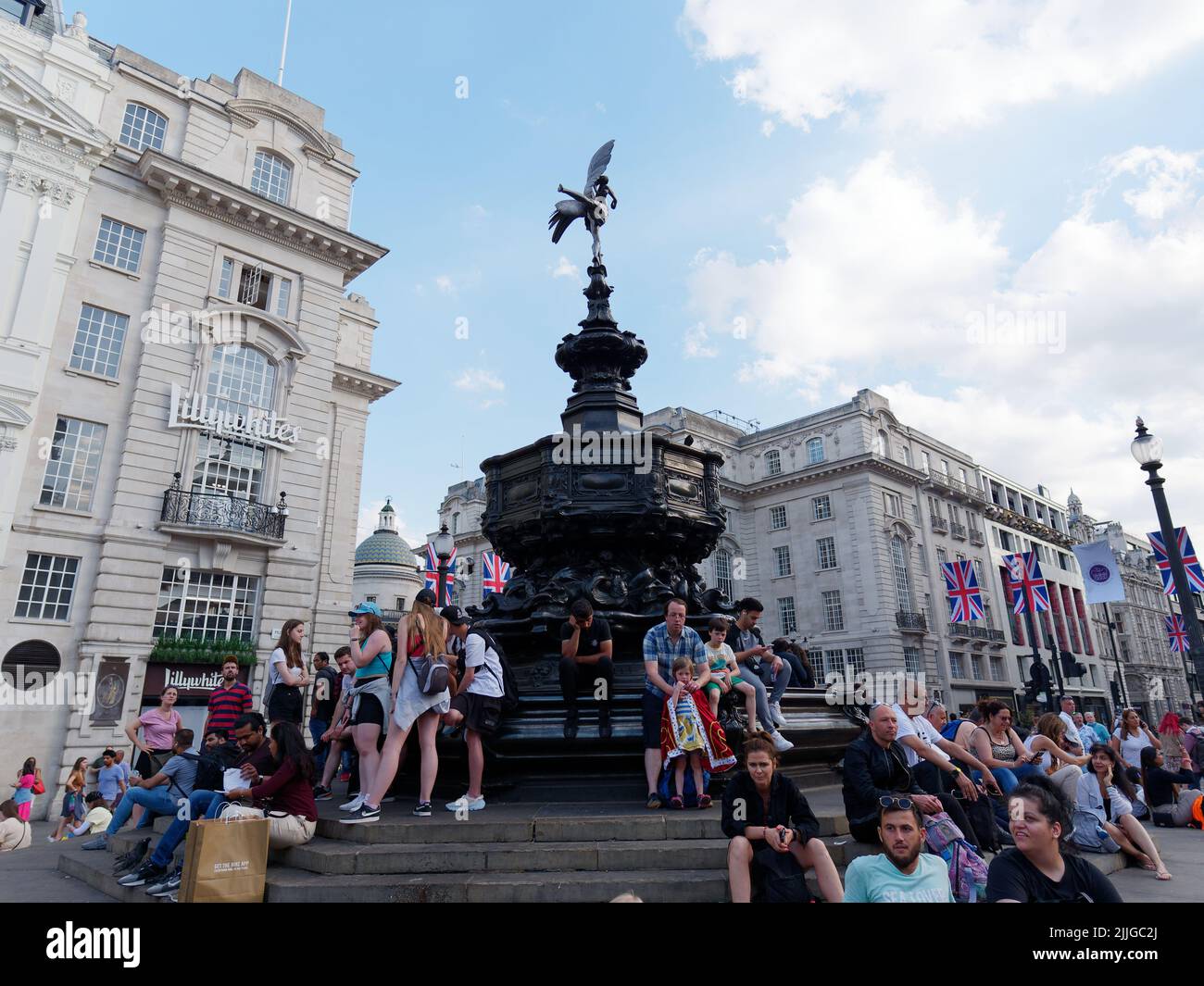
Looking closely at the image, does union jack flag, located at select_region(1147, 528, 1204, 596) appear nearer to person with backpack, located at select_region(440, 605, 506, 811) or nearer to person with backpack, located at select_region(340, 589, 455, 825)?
person with backpack, located at select_region(440, 605, 506, 811)

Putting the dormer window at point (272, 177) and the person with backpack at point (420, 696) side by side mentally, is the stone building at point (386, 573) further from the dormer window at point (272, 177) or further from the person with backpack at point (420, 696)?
the person with backpack at point (420, 696)

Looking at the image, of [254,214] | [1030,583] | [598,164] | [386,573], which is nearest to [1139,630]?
[1030,583]

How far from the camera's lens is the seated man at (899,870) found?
382 centimetres

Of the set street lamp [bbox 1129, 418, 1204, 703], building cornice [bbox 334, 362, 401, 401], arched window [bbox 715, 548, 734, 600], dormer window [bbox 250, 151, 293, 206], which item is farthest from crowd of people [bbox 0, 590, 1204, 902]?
arched window [bbox 715, 548, 734, 600]

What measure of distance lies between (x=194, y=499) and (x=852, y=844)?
2312 centimetres

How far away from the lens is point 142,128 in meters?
24.6

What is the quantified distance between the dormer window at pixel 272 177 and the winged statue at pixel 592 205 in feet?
64.4

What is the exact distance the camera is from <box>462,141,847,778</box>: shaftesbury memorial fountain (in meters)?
8.99

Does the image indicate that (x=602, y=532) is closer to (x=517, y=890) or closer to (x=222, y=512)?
(x=517, y=890)

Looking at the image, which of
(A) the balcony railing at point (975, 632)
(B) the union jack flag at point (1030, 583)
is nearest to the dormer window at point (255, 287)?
(B) the union jack flag at point (1030, 583)

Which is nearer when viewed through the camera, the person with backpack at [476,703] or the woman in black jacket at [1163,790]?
the person with backpack at [476,703]

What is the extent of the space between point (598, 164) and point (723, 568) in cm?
3736

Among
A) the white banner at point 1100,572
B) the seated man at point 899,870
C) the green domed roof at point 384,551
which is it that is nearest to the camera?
the seated man at point 899,870
